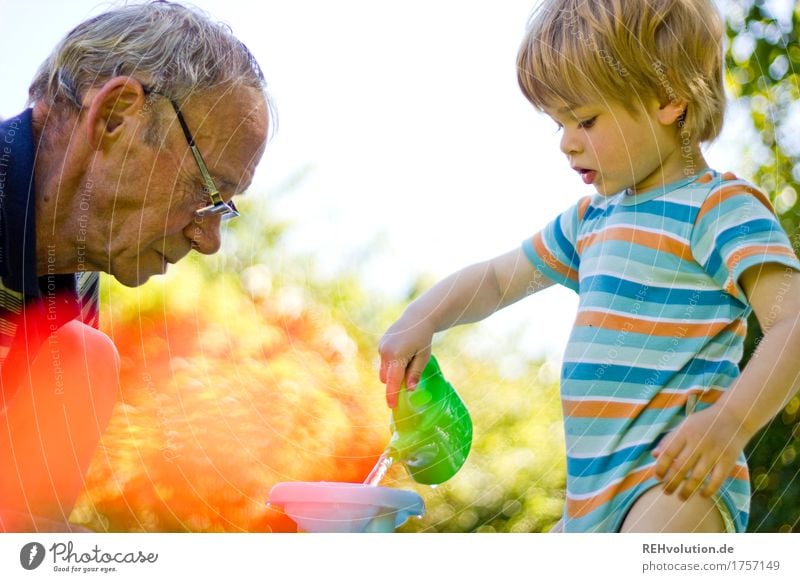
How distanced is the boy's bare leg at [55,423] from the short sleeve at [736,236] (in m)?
0.70

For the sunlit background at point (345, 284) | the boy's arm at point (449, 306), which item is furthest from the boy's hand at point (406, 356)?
the sunlit background at point (345, 284)

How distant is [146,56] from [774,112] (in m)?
0.75

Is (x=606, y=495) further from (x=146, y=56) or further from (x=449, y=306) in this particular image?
(x=146, y=56)

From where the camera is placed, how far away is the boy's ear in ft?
3.06

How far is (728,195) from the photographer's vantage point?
872 millimetres

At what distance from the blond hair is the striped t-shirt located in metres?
0.09

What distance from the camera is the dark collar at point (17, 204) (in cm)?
96

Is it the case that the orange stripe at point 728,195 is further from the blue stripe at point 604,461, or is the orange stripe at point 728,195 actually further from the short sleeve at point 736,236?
the blue stripe at point 604,461

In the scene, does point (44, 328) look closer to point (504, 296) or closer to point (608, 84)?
point (504, 296)

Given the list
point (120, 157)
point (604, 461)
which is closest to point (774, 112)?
point (604, 461)

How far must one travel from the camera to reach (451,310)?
3.43 ft

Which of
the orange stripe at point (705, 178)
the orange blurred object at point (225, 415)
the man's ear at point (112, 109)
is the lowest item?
the orange blurred object at point (225, 415)

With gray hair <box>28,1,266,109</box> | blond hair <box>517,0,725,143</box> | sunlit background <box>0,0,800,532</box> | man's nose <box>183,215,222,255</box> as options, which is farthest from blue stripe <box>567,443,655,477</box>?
gray hair <box>28,1,266,109</box>
